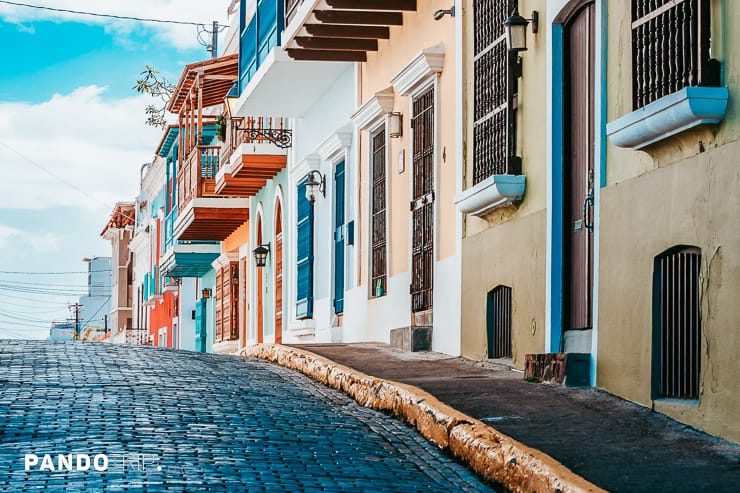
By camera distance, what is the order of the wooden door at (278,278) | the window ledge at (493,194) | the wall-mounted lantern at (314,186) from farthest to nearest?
the wooden door at (278,278)
the wall-mounted lantern at (314,186)
the window ledge at (493,194)

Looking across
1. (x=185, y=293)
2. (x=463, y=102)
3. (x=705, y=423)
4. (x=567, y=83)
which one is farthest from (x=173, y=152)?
(x=705, y=423)

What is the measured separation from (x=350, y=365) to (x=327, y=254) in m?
7.68

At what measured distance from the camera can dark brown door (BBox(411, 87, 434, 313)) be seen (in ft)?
46.6

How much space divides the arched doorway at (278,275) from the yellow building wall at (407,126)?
6.28 m

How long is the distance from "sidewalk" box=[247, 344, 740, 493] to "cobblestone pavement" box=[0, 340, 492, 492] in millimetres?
476

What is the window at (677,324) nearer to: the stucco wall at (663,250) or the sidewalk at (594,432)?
the stucco wall at (663,250)

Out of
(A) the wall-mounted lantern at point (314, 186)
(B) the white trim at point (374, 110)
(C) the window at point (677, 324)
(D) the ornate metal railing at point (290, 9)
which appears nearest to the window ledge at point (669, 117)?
(C) the window at point (677, 324)

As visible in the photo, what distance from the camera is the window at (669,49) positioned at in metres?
7.66

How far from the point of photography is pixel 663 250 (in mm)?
8180

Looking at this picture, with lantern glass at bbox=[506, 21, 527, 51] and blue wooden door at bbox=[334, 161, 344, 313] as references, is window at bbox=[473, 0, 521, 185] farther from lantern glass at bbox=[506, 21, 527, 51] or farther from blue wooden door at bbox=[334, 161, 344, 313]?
blue wooden door at bbox=[334, 161, 344, 313]

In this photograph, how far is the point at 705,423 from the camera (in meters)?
7.54

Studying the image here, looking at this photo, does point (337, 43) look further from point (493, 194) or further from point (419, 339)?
point (493, 194)

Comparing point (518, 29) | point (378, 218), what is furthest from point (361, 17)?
point (518, 29)

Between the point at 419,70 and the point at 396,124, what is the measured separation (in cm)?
138
